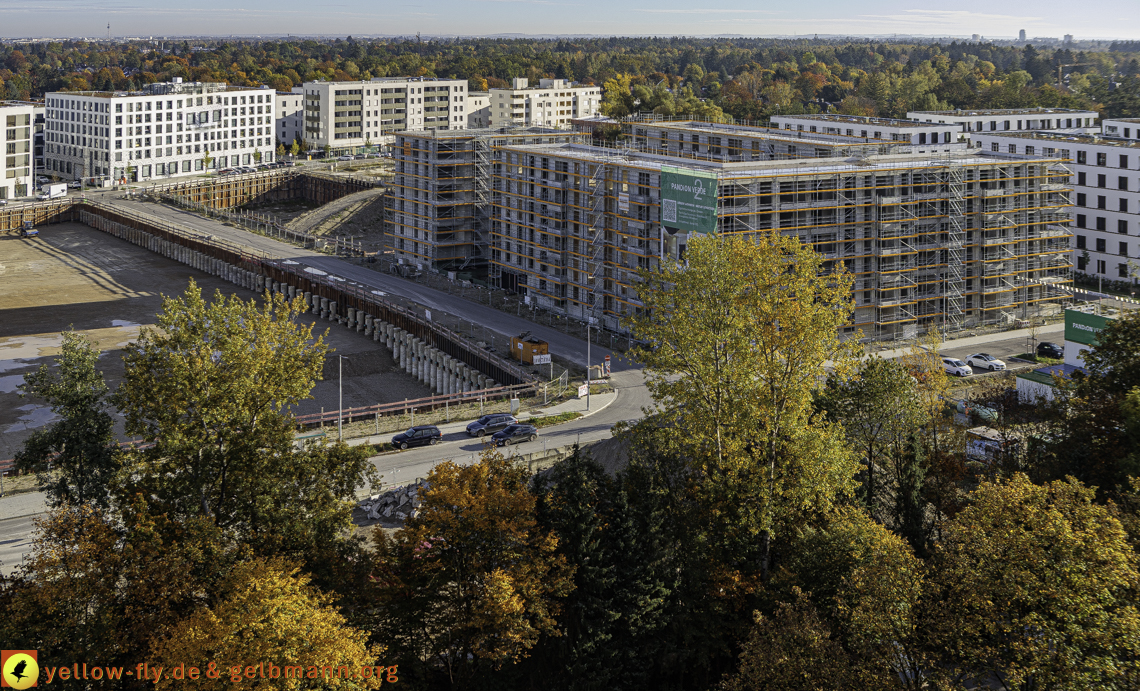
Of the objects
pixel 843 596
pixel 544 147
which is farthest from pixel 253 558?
pixel 544 147

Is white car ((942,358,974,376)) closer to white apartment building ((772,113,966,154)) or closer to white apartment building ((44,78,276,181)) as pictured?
white apartment building ((772,113,966,154))

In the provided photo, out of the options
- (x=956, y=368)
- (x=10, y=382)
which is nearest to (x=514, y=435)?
(x=956, y=368)

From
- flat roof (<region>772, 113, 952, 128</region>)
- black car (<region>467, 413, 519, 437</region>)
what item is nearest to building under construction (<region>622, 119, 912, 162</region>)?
flat roof (<region>772, 113, 952, 128</region>)

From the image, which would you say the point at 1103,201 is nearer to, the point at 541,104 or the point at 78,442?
the point at 78,442

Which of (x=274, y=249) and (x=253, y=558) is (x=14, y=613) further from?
(x=274, y=249)

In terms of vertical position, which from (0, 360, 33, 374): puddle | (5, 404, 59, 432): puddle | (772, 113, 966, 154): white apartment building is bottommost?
(5, 404, 59, 432): puddle
